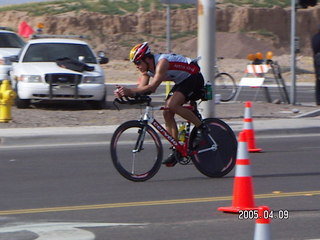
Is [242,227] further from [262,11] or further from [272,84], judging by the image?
[262,11]

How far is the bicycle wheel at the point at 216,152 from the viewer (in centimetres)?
1016

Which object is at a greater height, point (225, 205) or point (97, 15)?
point (97, 15)

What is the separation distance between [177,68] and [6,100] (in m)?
6.49

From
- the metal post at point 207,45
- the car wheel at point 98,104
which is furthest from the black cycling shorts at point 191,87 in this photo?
the car wheel at point 98,104

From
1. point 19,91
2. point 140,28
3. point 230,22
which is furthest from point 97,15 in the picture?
point 19,91

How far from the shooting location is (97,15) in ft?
193

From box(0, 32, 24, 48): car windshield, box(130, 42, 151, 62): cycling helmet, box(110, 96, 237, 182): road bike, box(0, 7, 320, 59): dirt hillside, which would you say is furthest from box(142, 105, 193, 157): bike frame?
box(0, 7, 320, 59): dirt hillside

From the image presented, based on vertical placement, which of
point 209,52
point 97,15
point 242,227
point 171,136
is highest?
point 97,15

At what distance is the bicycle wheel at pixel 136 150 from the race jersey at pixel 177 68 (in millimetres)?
678

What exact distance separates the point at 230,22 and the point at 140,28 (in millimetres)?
6678

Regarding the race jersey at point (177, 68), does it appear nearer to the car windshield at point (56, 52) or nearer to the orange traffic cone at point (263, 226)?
the orange traffic cone at point (263, 226)

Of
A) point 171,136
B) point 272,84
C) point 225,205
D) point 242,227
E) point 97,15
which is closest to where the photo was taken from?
point 242,227

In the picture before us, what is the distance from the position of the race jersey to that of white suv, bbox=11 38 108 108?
7833 millimetres

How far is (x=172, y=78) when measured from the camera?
32.5 ft
